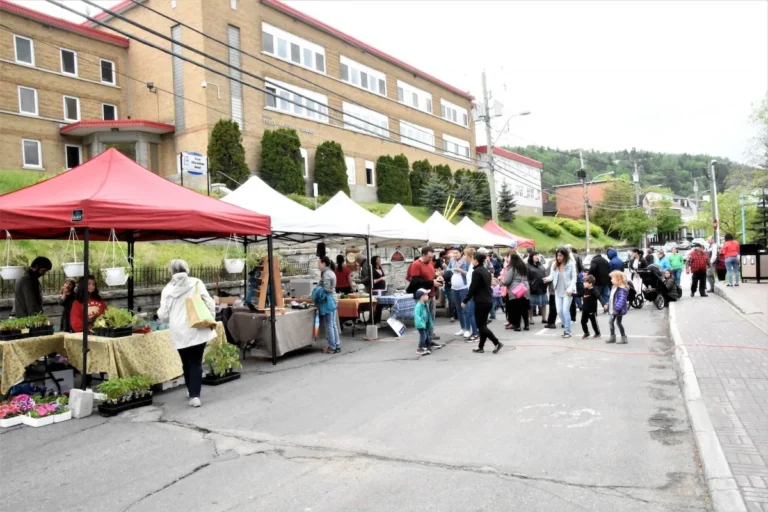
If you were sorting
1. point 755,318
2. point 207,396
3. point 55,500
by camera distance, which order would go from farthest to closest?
point 755,318, point 207,396, point 55,500

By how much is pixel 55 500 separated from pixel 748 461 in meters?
5.54

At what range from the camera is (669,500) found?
413cm

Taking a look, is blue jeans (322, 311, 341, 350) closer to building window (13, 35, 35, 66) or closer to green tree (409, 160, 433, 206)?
building window (13, 35, 35, 66)

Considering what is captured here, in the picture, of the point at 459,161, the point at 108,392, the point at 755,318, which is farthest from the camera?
the point at 459,161

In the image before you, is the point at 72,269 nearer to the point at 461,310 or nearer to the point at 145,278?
the point at 145,278

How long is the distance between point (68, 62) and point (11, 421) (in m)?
27.3

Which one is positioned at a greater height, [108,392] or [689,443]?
[108,392]

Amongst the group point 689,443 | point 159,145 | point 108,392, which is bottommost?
point 689,443

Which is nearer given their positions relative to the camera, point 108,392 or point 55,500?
point 55,500

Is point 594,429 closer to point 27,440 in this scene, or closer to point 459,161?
point 27,440

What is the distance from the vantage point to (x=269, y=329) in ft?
33.2

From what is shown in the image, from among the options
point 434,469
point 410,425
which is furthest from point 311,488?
point 410,425

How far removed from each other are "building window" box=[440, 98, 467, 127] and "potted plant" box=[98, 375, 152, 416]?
145 ft

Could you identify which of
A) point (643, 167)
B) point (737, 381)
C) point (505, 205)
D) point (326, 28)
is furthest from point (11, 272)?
point (643, 167)
